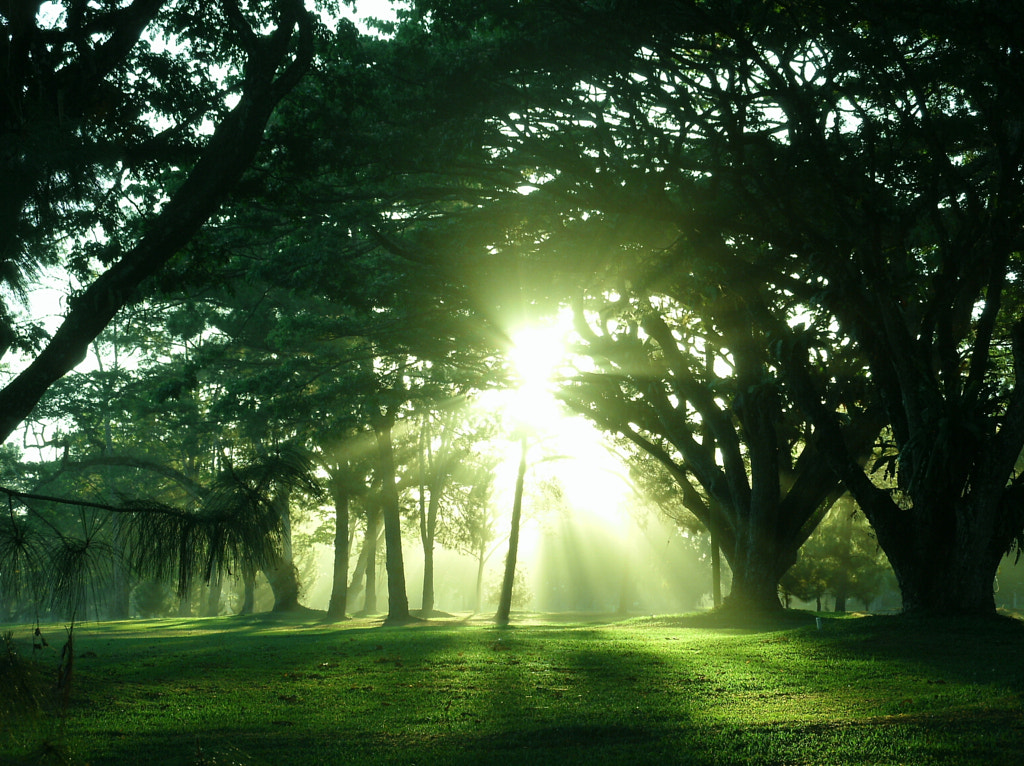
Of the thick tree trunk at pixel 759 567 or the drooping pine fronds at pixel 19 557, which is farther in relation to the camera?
the thick tree trunk at pixel 759 567

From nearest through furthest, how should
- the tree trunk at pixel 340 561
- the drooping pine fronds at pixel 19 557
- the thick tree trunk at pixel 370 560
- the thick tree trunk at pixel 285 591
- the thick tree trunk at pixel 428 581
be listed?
the drooping pine fronds at pixel 19 557
the tree trunk at pixel 340 561
the thick tree trunk at pixel 285 591
the thick tree trunk at pixel 428 581
the thick tree trunk at pixel 370 560

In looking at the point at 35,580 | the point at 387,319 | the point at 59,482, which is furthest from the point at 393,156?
the point at 59,482

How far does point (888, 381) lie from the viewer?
661 inches

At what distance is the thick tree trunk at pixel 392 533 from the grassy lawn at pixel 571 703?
703 inches

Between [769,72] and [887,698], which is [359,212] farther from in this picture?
[887,698]

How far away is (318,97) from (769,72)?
6.71 meters

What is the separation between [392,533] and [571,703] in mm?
26075

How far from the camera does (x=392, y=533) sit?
3491 centimetres

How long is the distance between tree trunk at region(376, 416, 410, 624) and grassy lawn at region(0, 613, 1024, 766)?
17.9 m

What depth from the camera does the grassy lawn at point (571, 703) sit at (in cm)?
699

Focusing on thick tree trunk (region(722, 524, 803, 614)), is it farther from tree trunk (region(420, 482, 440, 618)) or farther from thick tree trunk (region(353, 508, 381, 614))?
thick tree trunk (region(353, 508, 381, 614))

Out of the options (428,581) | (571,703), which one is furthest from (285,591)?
(571,703)

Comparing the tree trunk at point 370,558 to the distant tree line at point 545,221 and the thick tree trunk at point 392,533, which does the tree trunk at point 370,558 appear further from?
the distant tree line at point 545,221

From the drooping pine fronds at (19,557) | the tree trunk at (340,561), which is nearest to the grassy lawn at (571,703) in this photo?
the drooping pine fronds at (19,557)
